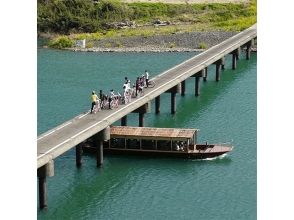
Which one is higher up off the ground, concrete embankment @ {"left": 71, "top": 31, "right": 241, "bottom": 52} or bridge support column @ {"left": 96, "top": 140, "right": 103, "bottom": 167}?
concrete embankment @ {"left": 71, "top": 31, "right": 241, "bottom": 52}

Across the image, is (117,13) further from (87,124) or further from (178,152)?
(87,124)

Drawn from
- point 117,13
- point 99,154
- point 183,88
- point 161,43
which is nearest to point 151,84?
point 99,154

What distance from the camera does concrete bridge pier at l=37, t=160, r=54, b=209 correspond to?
86.9 feet

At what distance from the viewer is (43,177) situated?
26.8 m

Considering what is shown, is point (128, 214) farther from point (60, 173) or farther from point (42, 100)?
point (42, 100)

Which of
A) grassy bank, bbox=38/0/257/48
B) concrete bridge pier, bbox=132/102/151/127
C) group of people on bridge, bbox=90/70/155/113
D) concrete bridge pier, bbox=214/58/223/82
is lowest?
concrete bridge pier, bbox=132/102/151/127

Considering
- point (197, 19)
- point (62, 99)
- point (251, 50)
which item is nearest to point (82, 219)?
point (62, 99)

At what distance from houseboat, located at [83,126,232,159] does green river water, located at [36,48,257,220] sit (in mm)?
407

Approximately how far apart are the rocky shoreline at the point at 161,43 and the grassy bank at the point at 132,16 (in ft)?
15.4

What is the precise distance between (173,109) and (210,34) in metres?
39.2

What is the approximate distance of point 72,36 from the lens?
88.4m

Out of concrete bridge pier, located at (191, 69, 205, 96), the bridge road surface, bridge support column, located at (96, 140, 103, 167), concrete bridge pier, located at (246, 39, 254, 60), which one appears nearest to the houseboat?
the bridge road surface

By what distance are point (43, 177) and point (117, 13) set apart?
72.3 metres

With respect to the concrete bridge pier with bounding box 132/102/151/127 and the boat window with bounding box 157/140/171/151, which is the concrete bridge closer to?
the concrete bridge pier with bounding box 132/102/151/127
